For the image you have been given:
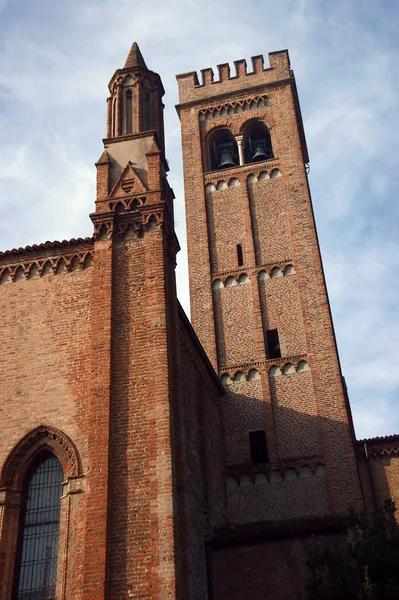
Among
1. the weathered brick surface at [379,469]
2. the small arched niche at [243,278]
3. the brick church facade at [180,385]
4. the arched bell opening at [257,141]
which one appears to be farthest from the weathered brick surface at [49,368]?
the arched bell opening at [257,141]

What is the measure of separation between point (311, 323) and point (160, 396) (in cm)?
960

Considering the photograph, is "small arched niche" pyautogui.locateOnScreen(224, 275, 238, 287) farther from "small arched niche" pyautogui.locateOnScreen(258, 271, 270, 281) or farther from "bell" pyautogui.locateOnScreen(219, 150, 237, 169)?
"bell" pyautogui.locateOnScreen(219, 150, 237, 169)

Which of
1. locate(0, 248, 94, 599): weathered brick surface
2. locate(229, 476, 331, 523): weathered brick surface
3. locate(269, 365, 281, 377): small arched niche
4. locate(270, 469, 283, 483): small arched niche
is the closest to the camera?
locate(0, 248, 94, 599): weathered brick surface

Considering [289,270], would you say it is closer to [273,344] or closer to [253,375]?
[273,344]

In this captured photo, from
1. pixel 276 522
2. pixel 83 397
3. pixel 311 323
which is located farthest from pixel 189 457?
pixel 311 323

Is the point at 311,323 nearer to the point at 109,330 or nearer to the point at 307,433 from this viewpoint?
the point at 307,433

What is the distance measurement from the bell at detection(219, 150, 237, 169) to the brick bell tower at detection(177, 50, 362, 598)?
0.16 ft

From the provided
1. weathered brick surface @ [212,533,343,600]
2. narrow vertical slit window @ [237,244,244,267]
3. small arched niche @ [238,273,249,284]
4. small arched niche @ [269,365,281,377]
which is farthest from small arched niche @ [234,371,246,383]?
weathered brick surface @ [212,533,343,600]

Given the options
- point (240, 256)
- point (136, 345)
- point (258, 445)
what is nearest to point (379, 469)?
point (258, 445)

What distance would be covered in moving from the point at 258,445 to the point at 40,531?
28.8 ft

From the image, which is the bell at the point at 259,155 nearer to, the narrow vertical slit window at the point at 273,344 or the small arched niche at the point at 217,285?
the small arched niche at the point at 217,285

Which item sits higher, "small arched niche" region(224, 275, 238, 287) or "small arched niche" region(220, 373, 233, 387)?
"small arched niche" region(224, 275, 238, 287)

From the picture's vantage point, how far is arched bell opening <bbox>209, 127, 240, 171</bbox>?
24.0m

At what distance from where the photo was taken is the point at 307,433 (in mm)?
18359
